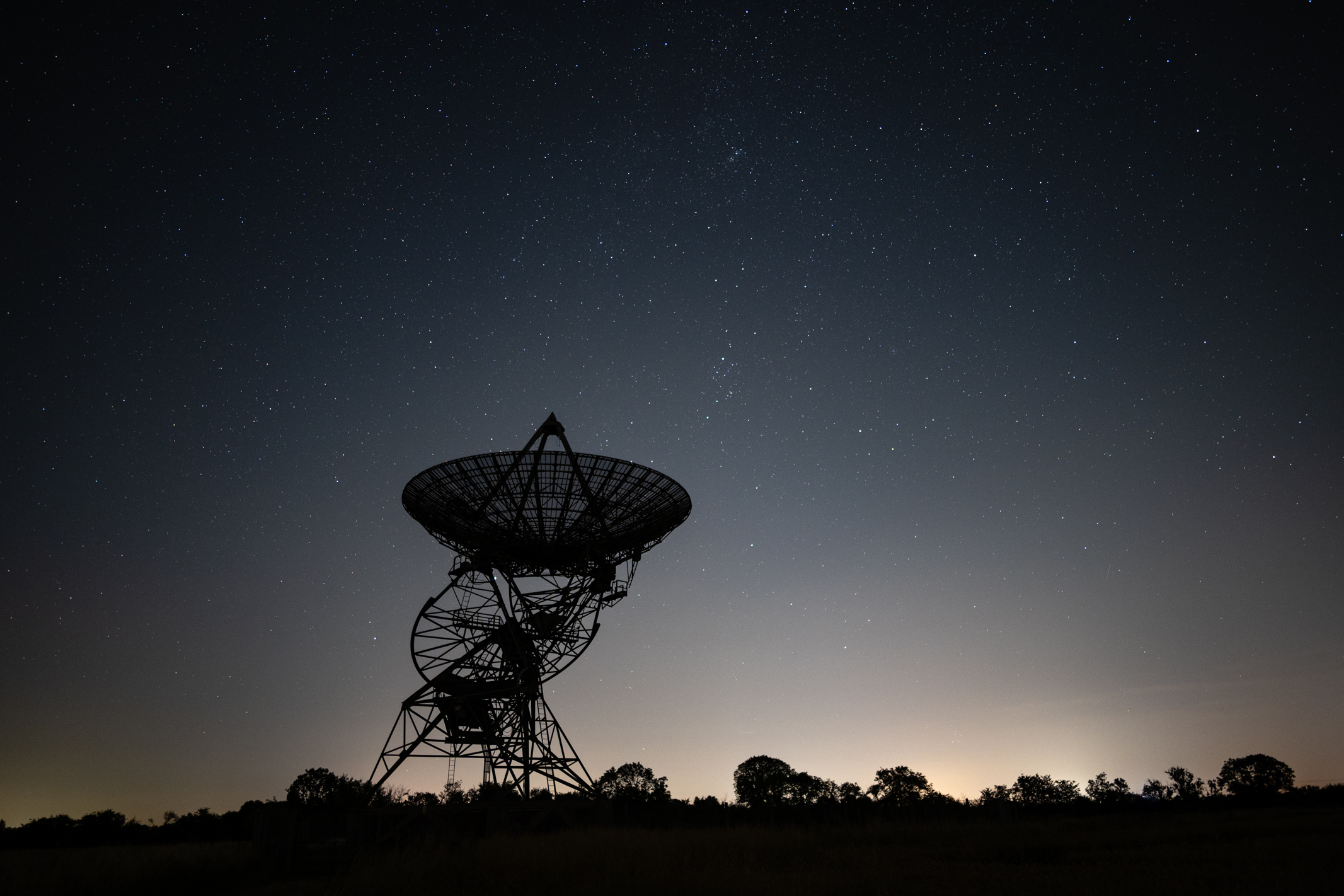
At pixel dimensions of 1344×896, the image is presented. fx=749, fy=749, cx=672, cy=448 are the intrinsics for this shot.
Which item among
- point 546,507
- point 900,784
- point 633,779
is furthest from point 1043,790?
point 546,507

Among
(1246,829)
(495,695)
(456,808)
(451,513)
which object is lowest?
(1246,829)

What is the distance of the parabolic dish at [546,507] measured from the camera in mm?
24547

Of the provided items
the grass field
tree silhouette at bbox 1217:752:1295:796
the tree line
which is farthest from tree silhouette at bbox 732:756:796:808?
the grass field

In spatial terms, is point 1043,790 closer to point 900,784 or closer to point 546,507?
point 900,784

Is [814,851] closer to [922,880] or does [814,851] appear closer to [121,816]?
[922,880]

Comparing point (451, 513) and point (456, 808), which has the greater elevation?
point (451, 513)

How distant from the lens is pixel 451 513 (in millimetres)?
24672

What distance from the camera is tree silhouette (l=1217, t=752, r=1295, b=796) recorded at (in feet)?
259

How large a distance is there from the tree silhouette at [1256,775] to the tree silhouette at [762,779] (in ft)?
154

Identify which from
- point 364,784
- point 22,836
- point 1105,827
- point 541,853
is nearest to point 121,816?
point 22,836

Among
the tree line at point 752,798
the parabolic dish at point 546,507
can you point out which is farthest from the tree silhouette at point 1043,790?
the parabolic dish at point 546,507

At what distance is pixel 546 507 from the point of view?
25141mm

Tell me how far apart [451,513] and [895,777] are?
65.6m

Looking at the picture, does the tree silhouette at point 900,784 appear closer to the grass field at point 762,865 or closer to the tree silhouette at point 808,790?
the tree silhouette at point 808,790
